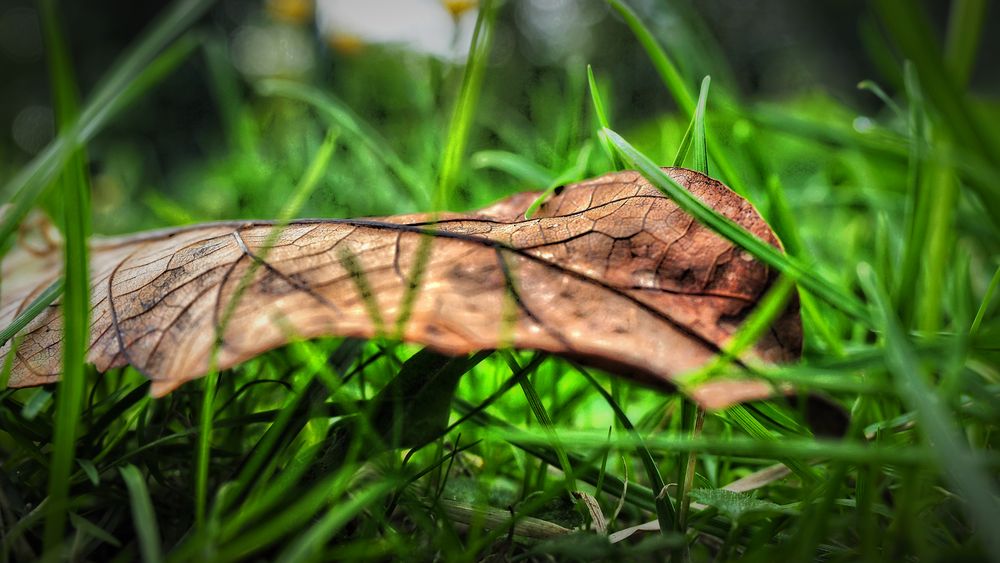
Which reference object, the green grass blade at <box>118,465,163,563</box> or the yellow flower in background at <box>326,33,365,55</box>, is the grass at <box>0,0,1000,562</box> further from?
the yellow flower in background at <box>326,33,365,55</box>

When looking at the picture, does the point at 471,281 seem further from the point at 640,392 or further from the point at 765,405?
the point at 640,392

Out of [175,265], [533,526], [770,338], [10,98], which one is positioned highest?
[10,98]

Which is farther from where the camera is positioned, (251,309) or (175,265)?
(175,265)

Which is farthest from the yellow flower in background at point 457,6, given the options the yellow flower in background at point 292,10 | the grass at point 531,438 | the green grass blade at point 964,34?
the yellow flower in background at point 292,10

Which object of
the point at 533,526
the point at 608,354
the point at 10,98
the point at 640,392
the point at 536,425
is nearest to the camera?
the point at 608,354

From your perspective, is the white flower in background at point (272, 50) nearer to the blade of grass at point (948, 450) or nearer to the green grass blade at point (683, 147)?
the green grass blade at point (683, 147)

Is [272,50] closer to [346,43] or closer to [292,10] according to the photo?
[292,10]

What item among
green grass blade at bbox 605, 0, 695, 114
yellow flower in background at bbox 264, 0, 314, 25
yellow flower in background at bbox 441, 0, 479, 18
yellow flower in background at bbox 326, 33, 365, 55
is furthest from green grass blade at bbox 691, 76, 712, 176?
yellow flower in background at bbox 264, 0, 314, 25

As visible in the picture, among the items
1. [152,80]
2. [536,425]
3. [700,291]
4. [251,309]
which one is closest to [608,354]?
[700,291]
